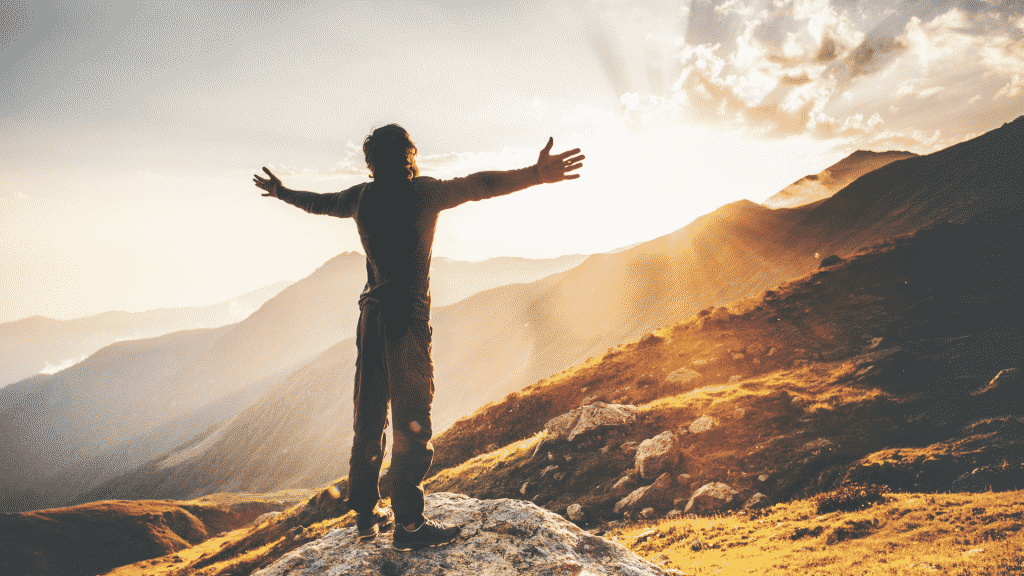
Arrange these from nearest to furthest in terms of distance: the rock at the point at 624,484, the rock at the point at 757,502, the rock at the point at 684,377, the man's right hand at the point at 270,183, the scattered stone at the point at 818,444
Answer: the man's right hand at the point at 270,183
the rock at the point at 757,502
the scattered stone at the point at 818,444
the rock at the point at 624,484
the rock at the point at 684,377

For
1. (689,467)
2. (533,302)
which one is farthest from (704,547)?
(533,302)

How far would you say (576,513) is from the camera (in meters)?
13.0

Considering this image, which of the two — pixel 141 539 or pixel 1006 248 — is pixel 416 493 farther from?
pixel 141 539

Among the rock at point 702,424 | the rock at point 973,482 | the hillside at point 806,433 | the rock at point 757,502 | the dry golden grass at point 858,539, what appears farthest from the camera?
the rock at point 702,424

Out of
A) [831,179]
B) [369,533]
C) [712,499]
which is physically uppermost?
[831,179]

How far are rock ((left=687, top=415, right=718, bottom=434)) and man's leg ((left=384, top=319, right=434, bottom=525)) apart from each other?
14.2m

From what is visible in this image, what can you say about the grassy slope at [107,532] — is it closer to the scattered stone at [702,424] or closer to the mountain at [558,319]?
the mountain at [558,319]

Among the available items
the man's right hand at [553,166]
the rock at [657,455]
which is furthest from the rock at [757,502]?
the man's right hand at [553,166]

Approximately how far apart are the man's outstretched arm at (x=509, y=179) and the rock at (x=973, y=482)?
14.6 meters

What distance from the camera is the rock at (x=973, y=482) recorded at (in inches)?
421

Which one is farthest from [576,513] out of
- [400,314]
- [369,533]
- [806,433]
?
[400,314]

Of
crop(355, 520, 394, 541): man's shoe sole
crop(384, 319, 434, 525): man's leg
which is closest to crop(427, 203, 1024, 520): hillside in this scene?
crop(355, 520, 394, 541): man's shoe sole

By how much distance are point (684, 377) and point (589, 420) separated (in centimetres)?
922

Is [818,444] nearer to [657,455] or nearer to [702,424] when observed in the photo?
[702,424]
